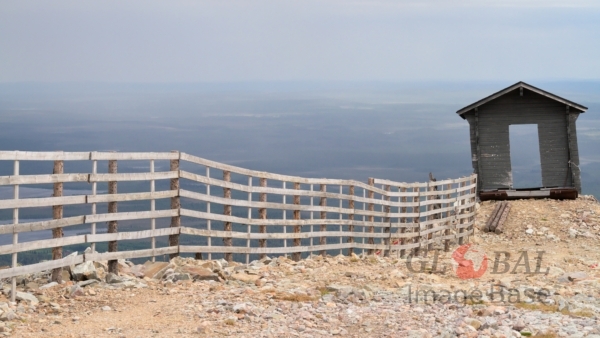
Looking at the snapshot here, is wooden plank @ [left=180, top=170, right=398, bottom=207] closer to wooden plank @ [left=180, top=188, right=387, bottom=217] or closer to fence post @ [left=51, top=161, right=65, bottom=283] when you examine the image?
wooden plank @ [left=180, top=188, right=387, bottom=217]

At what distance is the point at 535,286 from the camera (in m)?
12.4

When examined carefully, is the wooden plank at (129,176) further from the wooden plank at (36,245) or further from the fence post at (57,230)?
the wooden plank at (36,245)

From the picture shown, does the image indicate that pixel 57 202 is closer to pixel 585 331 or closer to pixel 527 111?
pixel 585 331

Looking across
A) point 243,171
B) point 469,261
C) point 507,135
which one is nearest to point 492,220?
point 507,135

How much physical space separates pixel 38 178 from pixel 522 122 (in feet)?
74.8

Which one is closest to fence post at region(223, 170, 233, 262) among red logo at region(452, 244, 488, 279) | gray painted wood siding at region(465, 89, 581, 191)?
red logo at region(452, 244, 488, 279)

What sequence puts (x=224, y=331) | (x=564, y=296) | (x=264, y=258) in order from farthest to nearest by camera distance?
(x=264, y=258)
(x=564, y=296)
(x=224, y=331)

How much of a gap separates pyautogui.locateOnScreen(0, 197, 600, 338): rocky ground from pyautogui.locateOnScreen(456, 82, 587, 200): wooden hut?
15.8 metres

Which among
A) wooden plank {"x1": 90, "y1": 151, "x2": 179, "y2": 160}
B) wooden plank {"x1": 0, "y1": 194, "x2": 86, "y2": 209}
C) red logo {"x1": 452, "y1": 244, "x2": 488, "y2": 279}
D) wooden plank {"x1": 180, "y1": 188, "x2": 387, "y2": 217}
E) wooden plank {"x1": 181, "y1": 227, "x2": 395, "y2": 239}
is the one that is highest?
wooden plank {"x1": 90, "y1": 151, "x2": 179, "y2": 160}

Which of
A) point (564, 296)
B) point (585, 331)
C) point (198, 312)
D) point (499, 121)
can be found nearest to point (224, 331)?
point (198, 312)

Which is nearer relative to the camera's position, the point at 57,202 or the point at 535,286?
the point at 57,202

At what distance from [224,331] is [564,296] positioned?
5278 mm

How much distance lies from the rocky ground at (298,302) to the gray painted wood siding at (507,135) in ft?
51.9

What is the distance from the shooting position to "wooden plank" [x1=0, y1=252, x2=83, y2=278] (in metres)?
10.2
